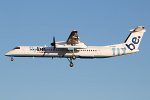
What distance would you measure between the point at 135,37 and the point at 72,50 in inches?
384

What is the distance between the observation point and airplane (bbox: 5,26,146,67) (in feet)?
149

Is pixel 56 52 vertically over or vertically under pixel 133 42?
under

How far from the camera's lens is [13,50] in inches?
1825

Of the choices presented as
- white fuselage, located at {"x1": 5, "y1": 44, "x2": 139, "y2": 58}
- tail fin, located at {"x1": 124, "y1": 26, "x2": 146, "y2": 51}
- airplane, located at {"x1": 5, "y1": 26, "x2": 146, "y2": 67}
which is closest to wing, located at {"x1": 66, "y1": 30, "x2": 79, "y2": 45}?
airplane, located at {"x1": 5, "y1": 26, "x2": 146, "y2": 67}

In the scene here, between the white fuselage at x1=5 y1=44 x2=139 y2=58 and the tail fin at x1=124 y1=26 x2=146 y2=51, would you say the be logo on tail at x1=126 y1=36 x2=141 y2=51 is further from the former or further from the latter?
the white fuselage at x1=5 y1=44 x2=139 y2=58

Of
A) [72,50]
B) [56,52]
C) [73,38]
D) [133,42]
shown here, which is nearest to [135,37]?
[133,42]

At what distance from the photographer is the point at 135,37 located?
48.8m

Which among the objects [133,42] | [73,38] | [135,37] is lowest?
[133,42]

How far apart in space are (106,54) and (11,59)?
13.2m

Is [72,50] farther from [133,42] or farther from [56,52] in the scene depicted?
[133,42]

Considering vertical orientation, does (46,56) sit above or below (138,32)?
below

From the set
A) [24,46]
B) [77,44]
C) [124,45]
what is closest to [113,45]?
[124,45]

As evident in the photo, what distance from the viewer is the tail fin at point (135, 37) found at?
48522mm

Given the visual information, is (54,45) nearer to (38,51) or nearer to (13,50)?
(38,51)
